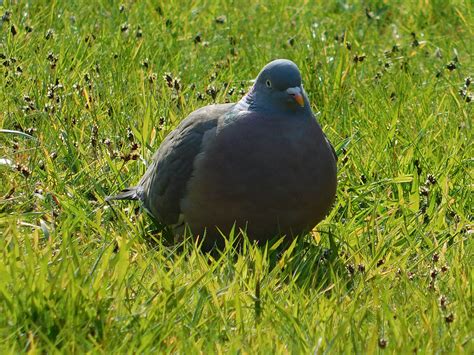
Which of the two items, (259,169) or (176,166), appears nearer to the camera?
(259,169)

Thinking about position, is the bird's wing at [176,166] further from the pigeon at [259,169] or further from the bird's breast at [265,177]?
the bird's breast at [265,177]

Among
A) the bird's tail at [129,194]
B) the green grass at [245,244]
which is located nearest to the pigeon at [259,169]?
the green grass at [245,244]

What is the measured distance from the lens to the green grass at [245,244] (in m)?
3.49

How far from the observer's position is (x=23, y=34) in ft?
20.1

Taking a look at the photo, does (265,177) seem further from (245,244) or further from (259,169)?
(245,244)

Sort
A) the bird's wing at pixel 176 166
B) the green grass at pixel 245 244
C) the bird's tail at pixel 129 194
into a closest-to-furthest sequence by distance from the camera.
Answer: the green grass at pixel 245 244
the bird's wing at pixel 176 166
the bird's tail at pixel 129 194

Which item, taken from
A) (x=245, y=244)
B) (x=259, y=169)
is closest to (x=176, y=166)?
(x=259, y=169)

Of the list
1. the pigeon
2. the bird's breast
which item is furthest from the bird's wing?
the bird's breast

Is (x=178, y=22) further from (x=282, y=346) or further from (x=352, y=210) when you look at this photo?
(x=282, y=346)

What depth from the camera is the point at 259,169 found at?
4.46 meters

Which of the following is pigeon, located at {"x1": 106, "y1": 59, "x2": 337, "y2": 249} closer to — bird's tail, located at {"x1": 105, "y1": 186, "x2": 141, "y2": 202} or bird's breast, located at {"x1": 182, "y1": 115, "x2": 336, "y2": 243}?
bird's breast, located at {"x1": 182, "y1": 115, "x2": 336, "y2": 243}

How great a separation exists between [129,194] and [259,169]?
2.51 ft

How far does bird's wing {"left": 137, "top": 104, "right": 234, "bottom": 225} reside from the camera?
15.4 feet

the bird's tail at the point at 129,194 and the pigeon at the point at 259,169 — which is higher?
the pigeon at the point at 259,169
